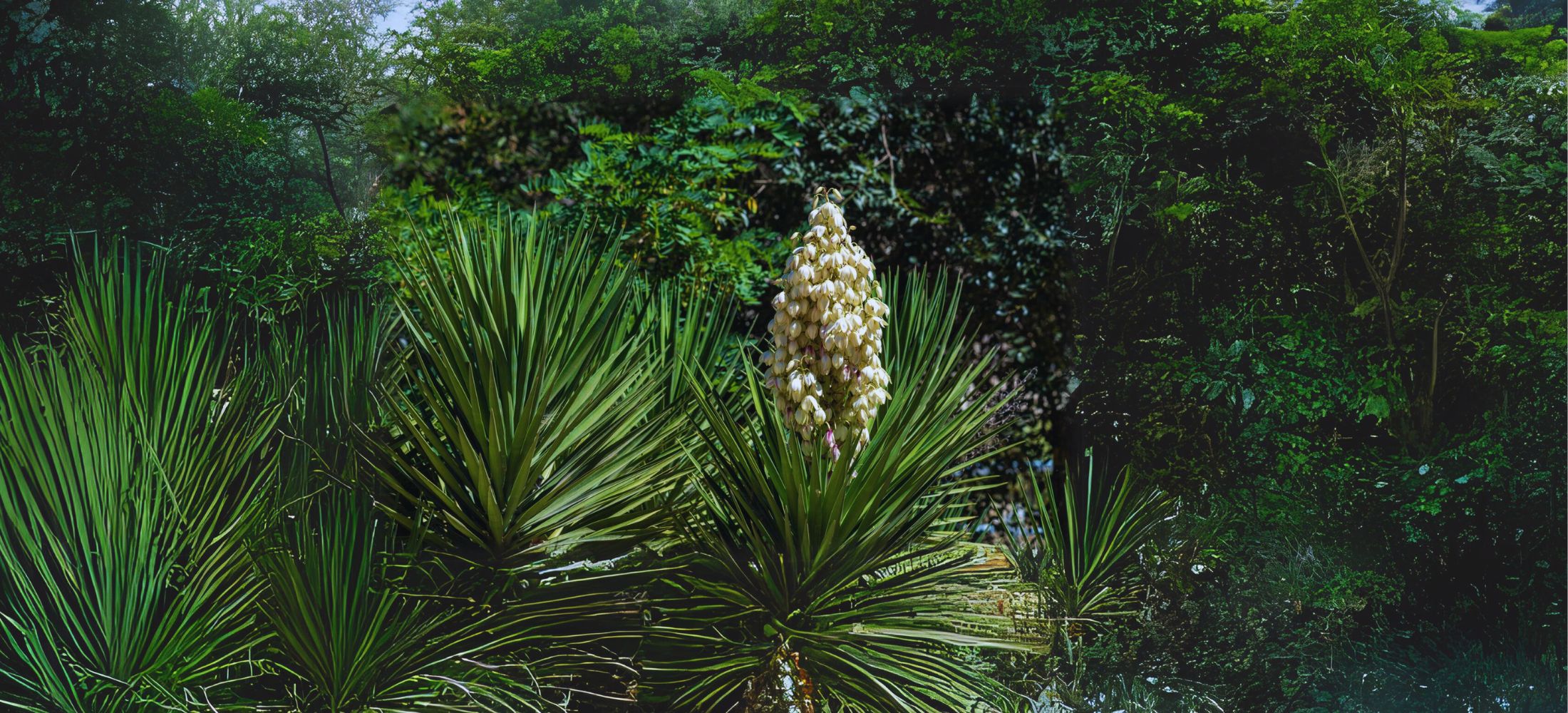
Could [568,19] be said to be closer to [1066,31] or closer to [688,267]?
[688,267]

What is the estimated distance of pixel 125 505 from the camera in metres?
2.40

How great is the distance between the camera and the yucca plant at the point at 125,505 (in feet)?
7.79

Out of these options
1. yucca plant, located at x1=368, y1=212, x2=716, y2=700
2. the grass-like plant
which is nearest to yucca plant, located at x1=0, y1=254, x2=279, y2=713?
yucca plant, located at x1=368, y1=212, x2=716, y2=700

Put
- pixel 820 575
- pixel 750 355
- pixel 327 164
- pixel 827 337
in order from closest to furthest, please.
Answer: pixel 827 337
pixel 820 575
pixel 327 164
pixel 750 355

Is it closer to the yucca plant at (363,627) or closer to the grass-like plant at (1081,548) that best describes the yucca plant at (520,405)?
the yucca plant at (363,627)

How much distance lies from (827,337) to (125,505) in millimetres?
1632

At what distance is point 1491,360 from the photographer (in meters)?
3.08

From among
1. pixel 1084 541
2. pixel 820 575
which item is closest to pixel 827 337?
pixel 820 575

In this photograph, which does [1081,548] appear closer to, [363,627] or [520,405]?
[520,405]

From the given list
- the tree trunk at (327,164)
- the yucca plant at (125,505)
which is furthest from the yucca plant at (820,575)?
the tree trunk at (327,164)

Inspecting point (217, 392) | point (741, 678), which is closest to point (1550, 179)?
point (741, 678)

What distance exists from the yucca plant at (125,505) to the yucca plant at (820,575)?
103 cm

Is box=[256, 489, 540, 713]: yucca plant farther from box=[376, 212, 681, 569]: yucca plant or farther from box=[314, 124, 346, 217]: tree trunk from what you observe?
box=[314, 124, 346, 217]: tree trunk

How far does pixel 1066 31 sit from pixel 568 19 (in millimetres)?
1525
